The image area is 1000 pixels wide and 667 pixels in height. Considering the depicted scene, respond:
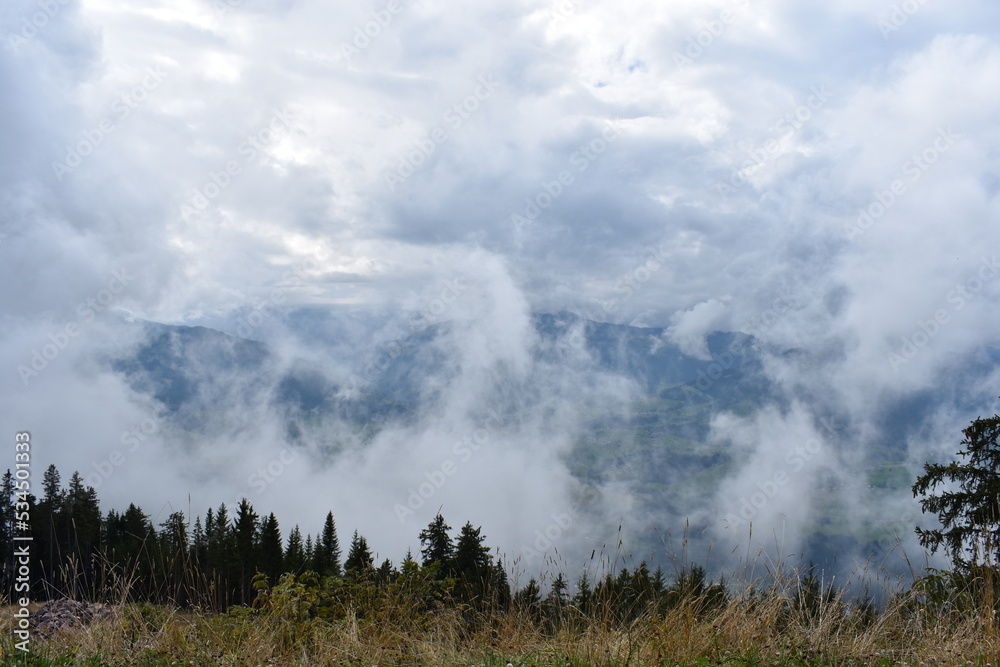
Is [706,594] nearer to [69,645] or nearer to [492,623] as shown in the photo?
[492,623]

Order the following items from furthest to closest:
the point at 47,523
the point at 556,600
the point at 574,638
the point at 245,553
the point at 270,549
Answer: the point at 270,549 < the point at 245,553 < the point at 47,523 < the point at 556,600 < the point at 574,638

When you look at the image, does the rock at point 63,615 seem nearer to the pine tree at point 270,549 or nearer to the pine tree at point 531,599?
the pine tree at point 531,599

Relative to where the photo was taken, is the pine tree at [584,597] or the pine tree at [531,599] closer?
the pine tree at [584,597]

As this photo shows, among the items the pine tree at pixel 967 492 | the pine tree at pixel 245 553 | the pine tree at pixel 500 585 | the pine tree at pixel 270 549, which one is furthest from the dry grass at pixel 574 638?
the pine tree at pixel 270 549

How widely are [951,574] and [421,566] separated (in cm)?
581

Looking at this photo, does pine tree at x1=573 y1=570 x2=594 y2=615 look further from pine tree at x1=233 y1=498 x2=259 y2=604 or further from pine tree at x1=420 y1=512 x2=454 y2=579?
pine tree at x1=233 y1=498 x2=259 y2=604

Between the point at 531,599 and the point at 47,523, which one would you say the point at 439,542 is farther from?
the point at 47,523

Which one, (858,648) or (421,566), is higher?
(421,566)

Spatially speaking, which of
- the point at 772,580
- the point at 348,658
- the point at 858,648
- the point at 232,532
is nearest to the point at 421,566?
the point at 348,658

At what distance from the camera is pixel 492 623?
6.59 m

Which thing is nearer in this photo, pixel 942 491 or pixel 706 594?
pixel 706 594

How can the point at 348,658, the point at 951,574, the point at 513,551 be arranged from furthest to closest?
the point at 513,551
the point at 951,574
the point at 348,658

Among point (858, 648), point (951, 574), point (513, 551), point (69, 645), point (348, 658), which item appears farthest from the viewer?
point (513, 551)

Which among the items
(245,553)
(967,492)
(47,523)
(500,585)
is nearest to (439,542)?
(500,585)
